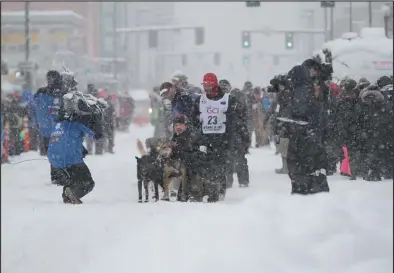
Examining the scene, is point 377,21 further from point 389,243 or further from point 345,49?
point 389,243

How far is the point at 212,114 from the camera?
9.18 m

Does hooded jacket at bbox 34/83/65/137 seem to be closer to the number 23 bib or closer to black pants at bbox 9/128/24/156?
the number 23 bib

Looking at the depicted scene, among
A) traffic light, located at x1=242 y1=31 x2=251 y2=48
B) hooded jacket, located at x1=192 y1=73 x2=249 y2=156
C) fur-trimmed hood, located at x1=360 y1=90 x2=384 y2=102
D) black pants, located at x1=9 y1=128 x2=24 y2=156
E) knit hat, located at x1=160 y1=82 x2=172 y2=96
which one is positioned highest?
traffic light, located at x1=242 y1=31 x2=251 y2=48

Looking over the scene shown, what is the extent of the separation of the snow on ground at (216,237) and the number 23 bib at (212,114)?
7.48ft

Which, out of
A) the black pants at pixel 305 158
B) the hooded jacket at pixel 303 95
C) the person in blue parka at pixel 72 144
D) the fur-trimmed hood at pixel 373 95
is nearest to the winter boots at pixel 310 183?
the black pants at pixel 305 158

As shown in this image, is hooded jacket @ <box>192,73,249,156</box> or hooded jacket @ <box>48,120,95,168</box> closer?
hooded jacket @ <box>48,120,95,168</box>

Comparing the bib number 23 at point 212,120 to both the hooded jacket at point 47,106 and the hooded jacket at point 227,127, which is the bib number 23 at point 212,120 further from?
the hooded jacket at point 47,106

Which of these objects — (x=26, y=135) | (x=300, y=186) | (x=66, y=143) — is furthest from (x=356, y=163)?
(x=26, y=135)

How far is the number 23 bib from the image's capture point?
9.17m

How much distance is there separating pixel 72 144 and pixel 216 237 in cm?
323

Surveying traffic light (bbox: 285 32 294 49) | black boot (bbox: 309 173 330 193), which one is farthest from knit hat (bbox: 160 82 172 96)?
traffic light (bbox: 285 32 294 49)

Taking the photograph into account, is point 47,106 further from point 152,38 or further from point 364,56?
point 152,38

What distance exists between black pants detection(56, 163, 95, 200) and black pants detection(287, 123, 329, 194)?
7.58 ft

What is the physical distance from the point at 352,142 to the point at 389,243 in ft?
22.0
